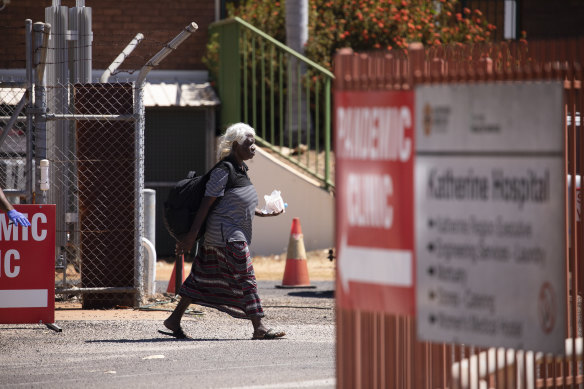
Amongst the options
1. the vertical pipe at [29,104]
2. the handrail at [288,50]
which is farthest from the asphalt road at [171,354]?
the handrail at [288,50]

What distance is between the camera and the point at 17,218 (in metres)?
8.80

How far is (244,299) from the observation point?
8812 mm

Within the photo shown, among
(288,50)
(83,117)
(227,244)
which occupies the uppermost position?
(288,50)

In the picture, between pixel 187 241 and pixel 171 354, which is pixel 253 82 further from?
pixel 171 354

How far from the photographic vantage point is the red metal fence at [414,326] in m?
4.88

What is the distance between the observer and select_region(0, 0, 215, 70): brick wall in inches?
758

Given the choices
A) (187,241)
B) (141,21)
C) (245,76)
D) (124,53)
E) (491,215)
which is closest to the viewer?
(491,215)

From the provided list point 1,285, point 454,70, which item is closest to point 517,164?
point 454,70

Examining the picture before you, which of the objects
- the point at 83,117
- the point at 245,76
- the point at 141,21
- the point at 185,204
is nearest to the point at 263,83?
the point at 245,76

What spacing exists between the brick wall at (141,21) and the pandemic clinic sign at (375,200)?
14.6 metres

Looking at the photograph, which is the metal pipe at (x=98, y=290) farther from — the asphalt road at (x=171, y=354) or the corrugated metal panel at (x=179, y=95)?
the corrugated metal panel at (x=179, y=95)

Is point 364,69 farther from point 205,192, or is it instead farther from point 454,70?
point 205,192

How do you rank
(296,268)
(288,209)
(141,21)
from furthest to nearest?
(141,21) → (288,209) → (296,268)

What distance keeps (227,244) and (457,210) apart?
438 centimetres
